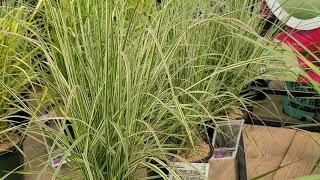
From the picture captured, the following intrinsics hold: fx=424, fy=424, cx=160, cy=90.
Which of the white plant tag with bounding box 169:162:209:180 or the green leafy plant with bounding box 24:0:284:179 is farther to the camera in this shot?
A: the white plant tag with bounding box 169:162:209:180

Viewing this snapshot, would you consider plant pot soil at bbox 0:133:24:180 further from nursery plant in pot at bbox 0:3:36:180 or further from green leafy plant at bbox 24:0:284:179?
green leafy plant at bbox 24:0:284:179

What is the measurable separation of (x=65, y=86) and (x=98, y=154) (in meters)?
0.16

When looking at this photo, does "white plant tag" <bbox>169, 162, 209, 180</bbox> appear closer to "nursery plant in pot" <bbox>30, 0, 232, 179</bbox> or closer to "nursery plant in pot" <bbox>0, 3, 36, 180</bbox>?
"nursery plant in pot" <bbox>30, 0, 232, 179</bbox>

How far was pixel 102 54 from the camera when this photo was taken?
84 cm

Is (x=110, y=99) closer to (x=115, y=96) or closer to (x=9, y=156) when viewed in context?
(x=115, y=96)

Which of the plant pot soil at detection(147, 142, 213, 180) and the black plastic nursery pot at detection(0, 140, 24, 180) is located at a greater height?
the plant pot soil at detection(147, 142, 213, 180)

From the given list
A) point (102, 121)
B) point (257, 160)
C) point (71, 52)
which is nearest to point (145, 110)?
point (102, 121)

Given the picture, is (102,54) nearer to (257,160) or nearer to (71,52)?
(71,52)

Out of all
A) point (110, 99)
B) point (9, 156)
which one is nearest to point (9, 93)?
point (9, 156)

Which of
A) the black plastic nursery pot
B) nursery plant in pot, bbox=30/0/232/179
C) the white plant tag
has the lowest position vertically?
the black plastic nursery pot

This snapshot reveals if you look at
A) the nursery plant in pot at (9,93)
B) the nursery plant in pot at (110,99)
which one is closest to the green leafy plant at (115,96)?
the nursery plant in pot at (110,99)

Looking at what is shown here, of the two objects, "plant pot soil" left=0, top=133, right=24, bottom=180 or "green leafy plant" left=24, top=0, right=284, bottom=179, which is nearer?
"green leafy plant" left=24, top=0, right=284, bottom=179

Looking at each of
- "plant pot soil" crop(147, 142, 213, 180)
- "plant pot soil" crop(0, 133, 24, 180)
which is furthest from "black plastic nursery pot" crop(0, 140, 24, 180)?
"plant pot soil" crop(147, 142, 213, 180)

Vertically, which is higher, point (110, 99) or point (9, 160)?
point (110, 99)
